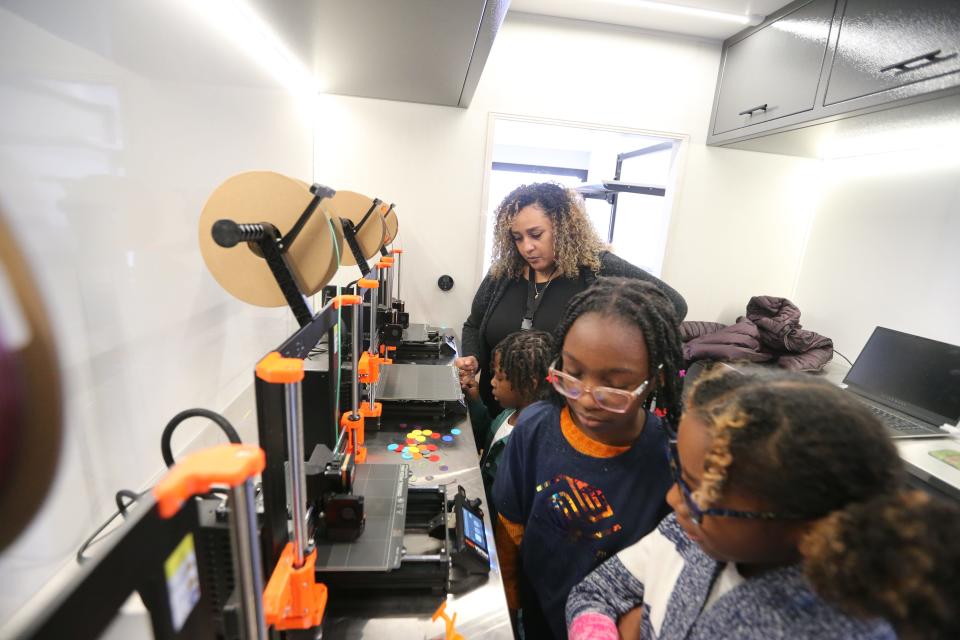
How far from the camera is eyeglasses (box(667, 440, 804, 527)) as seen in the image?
485mm

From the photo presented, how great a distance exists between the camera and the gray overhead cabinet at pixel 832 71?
137 cm

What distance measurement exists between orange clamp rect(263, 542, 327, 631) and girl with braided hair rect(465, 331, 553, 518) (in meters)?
0.66

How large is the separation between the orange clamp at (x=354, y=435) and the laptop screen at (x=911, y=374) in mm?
2023

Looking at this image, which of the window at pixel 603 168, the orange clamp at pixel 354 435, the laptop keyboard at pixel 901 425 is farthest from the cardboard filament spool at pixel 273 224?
the laptop keyboard at pixel 901 425

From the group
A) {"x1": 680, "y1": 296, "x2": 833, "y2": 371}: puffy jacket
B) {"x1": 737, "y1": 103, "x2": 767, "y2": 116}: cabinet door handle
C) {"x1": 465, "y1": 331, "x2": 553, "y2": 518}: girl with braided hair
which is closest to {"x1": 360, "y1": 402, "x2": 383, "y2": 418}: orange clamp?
{"x1": 465, "y1": 331, "x2": 553, "y2": 518}: girl with braided hair

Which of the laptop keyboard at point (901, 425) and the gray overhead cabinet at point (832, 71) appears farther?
the laptop keyboard at point (901, 425)

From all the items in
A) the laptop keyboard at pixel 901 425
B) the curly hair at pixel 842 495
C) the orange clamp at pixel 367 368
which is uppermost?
the curly hair at pixel 842 495

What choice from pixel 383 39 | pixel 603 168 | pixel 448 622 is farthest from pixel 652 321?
pixel 603 168

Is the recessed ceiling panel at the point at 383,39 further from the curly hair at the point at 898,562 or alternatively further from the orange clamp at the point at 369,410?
the curly hair at the point at 898,562

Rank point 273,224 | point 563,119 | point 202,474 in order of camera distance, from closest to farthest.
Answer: point 202,474 → point 273,224 → point 563,119

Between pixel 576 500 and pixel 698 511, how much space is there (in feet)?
1.07

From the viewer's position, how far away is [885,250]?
6.77 feet

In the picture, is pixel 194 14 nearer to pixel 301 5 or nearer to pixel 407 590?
pixel 301 5

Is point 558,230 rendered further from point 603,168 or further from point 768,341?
point 603,168
